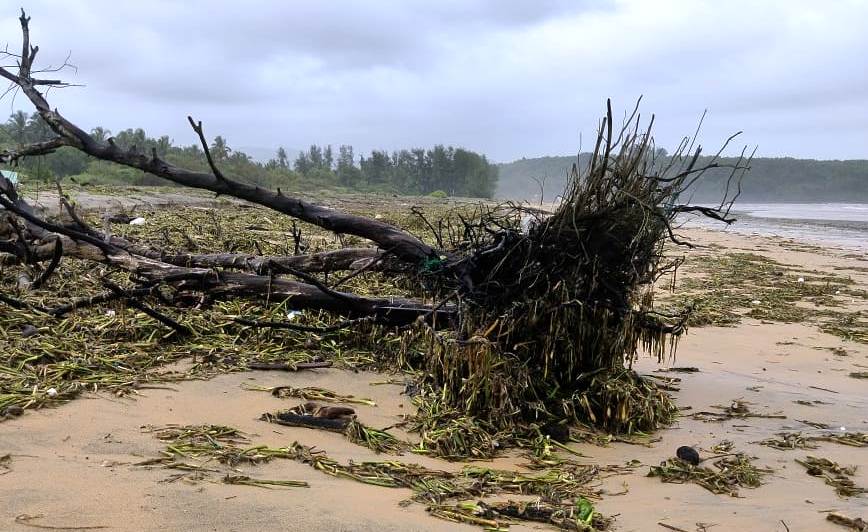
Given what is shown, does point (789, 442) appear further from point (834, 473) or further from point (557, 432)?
point (557, 432)

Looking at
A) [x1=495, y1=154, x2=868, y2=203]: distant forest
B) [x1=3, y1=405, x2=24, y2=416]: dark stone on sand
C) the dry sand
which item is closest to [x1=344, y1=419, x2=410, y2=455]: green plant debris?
the dry sand

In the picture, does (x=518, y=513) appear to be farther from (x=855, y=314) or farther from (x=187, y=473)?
(x=855, y=314)

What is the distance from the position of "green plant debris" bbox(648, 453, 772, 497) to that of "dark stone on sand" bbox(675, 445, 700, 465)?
33 millimetres

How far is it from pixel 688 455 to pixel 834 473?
722 millimetres

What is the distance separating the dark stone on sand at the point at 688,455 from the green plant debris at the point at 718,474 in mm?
33

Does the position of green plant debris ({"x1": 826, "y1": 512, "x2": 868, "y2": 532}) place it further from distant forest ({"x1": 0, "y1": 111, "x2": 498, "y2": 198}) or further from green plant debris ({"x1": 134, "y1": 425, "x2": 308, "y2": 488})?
distant forest ({"x1": 0, "y1": 111, "x2": 498, "y2": 198})

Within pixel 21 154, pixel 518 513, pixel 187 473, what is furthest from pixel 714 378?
pixel 21 154

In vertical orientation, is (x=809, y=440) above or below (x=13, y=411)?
below

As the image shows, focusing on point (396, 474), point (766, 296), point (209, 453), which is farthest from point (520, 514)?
point (766, 296)

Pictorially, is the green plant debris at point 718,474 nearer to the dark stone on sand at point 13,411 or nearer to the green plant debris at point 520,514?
the green plant debris at point 520,514

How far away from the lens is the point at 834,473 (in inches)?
138

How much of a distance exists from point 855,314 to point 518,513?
7.57 m

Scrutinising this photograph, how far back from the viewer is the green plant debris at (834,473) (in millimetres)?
3252

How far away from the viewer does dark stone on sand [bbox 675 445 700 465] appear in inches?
139
